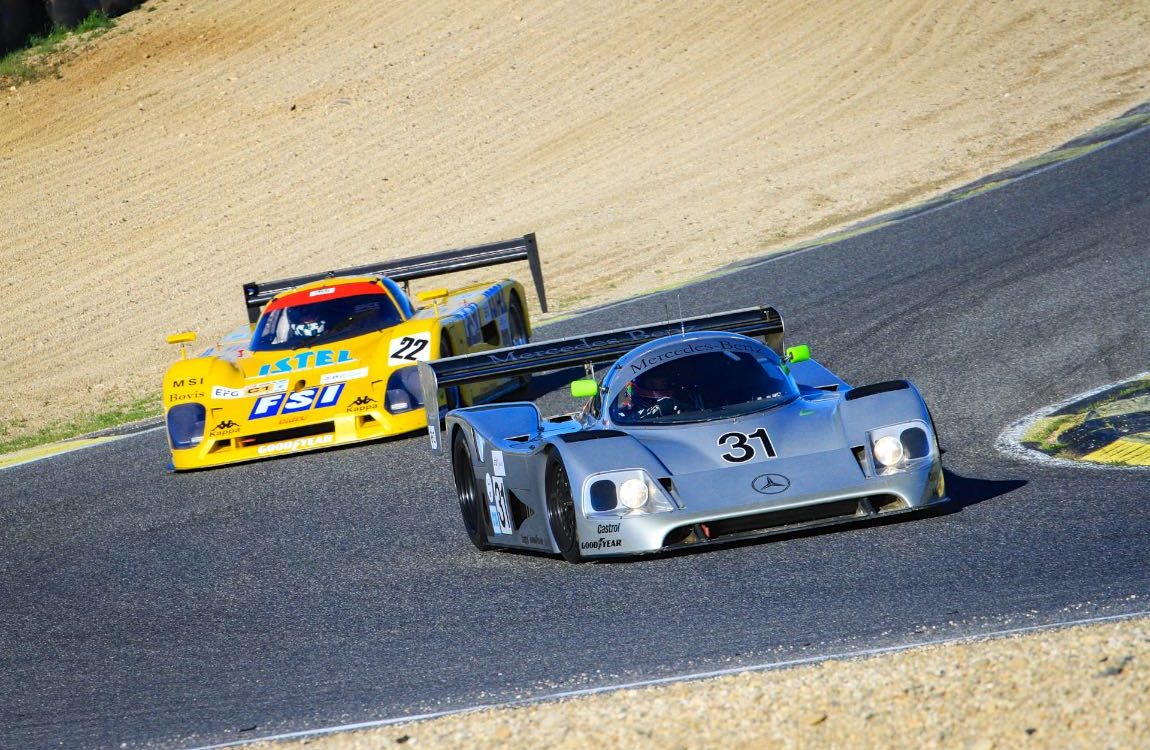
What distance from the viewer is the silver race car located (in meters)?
6.81

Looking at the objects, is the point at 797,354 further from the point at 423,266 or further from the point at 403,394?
the point at 423,266

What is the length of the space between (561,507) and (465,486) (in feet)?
4.71

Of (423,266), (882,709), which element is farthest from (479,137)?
(882,709)

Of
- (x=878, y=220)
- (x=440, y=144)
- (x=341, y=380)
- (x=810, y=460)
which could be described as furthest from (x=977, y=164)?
(x=810, y=460)

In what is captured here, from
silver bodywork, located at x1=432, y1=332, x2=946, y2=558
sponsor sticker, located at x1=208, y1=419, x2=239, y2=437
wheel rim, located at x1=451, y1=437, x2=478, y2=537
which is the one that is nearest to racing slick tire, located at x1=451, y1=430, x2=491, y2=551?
wheel rim, located at x1=451, y1=437, x2=478, y2=537

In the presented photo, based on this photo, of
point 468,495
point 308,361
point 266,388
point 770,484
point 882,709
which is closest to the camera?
point 882,709

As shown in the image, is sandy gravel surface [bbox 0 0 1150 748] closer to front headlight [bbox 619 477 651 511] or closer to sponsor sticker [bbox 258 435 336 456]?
sponsor sticker [bbox 258 435 336 456]

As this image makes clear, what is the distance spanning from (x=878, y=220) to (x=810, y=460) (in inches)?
464

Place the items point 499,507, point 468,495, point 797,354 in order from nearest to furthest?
point 499,507, point 797,354, point 468,495

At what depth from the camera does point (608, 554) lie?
271 inches

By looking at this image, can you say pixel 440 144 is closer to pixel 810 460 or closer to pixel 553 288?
pixel 553 288

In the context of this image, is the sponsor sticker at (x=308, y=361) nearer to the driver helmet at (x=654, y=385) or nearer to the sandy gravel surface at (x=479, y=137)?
the driver helmet at (x=654, y=385)

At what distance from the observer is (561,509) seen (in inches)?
284

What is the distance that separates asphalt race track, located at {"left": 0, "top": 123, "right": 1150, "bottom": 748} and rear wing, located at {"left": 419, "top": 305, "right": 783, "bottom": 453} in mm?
817
